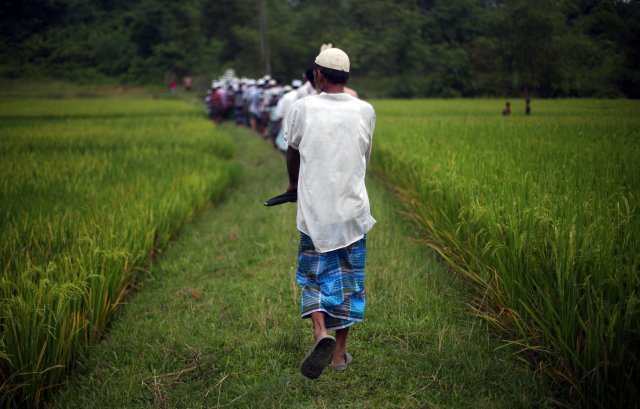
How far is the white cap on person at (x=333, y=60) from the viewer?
2.46 m

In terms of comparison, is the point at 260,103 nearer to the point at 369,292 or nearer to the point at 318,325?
the point at 369,292

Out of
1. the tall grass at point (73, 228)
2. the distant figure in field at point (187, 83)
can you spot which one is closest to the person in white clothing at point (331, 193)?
the tall grass at point (73, 228)

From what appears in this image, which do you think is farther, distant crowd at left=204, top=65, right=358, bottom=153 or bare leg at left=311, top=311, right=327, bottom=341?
distant crowd at left=204, top=65, right=358, bottom=153

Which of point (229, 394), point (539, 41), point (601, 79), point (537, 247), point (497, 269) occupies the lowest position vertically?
point (229, 394)

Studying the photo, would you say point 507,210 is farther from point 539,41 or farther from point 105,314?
point 539,41

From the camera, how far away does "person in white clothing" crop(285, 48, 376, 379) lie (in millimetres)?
2449

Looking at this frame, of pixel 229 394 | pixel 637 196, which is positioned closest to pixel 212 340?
pixel 229 394

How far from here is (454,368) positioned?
258 centimetres

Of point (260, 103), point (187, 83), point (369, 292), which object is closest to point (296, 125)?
point (369, 292)

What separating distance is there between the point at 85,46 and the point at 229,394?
11558 millimetres

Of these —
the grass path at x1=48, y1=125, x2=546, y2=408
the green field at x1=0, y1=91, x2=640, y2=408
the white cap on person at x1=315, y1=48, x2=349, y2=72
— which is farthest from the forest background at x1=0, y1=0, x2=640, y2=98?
the white cap on person at x1=315, y1=48, x2=349, y2=72

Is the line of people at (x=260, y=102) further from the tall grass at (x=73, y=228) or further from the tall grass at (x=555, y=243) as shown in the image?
the tall grass at (x=555, y=243)

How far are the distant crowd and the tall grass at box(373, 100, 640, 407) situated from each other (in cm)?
384

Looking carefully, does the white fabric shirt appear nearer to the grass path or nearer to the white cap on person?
the white cap on person
